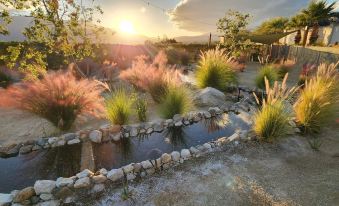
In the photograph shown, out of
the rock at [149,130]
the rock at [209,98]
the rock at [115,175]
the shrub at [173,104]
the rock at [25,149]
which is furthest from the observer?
the rock at [209,98]

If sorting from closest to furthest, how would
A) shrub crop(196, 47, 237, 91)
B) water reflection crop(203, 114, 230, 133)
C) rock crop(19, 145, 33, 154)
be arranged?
rock crop(19, 145, 33, 154), water reflection crop(203, 114, 230, 133), shrub crop(196, 47, 237, 91)

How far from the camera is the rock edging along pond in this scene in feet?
7.10

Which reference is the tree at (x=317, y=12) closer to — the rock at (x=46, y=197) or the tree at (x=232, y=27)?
the tree at (x=232, y=27)

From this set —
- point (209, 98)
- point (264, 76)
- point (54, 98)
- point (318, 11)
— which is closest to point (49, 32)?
point (54, 98)

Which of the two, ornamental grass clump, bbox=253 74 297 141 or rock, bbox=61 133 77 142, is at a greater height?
ornamental grass clump, bbox=253 74 297 141

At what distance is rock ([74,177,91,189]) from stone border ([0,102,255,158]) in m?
1.11

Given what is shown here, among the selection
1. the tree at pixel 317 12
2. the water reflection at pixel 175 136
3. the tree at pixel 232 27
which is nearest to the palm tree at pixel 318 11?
the tree at pixel 317 12

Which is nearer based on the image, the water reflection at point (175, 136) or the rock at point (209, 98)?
the water reflection at point (175, 136)

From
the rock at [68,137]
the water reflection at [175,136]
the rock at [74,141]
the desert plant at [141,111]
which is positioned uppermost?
the desert plant at [141,111]

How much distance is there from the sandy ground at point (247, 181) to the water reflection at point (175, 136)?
628 mm

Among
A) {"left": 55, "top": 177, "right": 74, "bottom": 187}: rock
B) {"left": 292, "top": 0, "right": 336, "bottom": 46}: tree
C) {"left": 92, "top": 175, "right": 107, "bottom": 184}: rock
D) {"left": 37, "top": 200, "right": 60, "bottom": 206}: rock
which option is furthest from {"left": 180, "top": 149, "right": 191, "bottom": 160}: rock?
{"left": 292, "top": 0, "right": 336, "bottom": 46}: tree

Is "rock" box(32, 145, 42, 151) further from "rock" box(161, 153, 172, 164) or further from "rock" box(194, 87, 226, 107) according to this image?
"rock" box(194, 87, 226, 107)

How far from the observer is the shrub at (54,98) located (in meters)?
3.38

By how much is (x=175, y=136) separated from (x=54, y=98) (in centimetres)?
192
